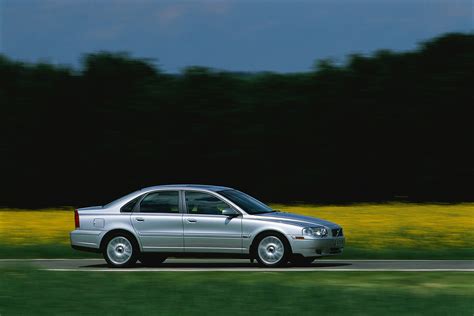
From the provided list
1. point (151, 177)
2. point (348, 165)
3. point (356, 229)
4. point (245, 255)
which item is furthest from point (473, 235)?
point (151, 177)

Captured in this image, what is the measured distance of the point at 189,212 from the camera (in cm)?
1725

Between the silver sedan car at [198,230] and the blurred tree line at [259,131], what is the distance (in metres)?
20.4

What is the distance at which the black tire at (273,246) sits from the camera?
54.0 feet

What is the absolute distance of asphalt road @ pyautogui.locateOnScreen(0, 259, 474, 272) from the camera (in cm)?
1631

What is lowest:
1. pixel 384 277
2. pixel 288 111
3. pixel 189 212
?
pixel 384 277

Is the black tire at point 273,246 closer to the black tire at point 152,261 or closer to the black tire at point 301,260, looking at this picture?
the black tire at point 301,260

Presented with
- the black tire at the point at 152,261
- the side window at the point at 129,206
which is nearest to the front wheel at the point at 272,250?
the black tire at the point at 152,261

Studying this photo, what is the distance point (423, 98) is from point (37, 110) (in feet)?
52.5

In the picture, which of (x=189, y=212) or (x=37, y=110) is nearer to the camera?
(x=189, y=212)

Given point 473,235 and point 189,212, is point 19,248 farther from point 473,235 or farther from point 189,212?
point 473,235

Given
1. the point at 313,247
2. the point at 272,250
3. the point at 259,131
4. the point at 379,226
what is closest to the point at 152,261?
the point at 272,250

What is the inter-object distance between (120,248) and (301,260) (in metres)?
3.24

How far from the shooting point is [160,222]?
17.2 meters

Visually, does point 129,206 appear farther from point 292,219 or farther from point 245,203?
point 292,219
